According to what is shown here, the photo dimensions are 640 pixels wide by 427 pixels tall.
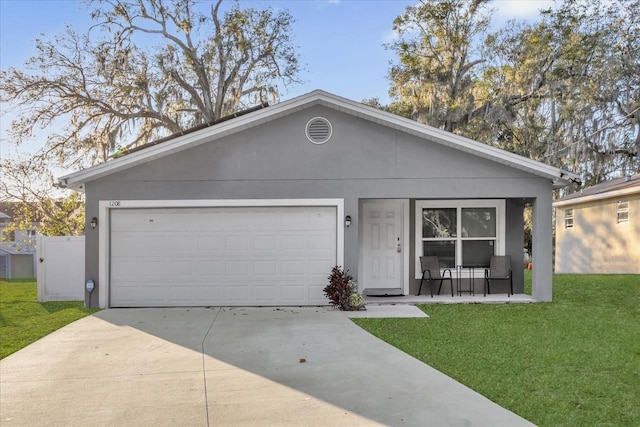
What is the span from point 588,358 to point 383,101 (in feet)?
63.6

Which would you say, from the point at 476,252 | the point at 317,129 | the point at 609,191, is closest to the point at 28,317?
the point at 317,129

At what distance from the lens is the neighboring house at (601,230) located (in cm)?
1641

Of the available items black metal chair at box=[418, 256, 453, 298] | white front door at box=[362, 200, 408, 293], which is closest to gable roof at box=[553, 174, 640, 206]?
black metal chair at box=[418, 256, 453, 298]

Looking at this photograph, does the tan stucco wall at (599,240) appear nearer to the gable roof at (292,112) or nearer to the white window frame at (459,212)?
the white window frame at (459,212)

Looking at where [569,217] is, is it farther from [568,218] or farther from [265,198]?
[265,198]

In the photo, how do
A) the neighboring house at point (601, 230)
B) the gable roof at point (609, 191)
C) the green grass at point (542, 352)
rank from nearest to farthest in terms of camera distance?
the green grass at point (542, 352) → the gable roof at point (609, 191) → the neighboring house at point (601, 230)

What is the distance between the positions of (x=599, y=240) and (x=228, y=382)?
56.8 ft

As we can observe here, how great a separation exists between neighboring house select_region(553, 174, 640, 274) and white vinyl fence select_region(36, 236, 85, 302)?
1610cm

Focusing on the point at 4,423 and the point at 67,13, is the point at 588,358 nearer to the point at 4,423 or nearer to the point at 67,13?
the point at 4,423

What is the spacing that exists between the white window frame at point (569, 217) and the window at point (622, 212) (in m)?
2.56

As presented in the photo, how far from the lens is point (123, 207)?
9688 millimetres

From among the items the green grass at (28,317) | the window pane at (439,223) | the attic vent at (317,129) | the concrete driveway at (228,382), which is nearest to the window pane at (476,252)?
the window pane at (439,223)

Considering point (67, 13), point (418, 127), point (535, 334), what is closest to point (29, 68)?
point (67, 13)

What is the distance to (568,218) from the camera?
66.3 feet
